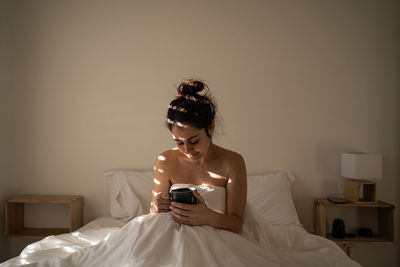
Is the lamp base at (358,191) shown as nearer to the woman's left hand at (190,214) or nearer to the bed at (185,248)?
the bed at (185,248)

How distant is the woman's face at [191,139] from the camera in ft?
5.36

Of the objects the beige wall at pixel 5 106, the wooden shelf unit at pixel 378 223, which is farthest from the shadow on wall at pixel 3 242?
the wooden shelf unit at pixel 378 223

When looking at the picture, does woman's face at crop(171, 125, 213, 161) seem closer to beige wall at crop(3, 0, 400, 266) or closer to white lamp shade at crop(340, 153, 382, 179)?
beige wall at crop(3, 0, 400, 266)

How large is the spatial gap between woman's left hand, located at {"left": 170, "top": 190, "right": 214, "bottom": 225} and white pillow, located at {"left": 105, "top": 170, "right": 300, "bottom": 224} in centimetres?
145

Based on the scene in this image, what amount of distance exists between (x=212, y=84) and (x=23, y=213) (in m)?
2.27

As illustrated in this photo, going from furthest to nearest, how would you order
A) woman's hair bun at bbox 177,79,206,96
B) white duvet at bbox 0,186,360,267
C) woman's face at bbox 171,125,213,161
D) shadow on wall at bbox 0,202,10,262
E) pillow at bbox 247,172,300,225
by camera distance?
1. shadow on wall at bbox 0,202,10,262
2. pillow at bbox 247,172,300,225
3. woman's hair bun at bbox 177,79,206,96
4. woman's face at bbox 171,125,213,161
5. white duvet at bbox 0,186,360,267

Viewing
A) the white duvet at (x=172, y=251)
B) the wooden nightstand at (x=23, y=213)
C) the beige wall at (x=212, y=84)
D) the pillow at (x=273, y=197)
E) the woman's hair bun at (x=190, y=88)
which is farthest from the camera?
the beige wall at (x=212, y=84)

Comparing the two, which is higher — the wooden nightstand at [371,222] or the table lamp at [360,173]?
the table lamp at [360,173]

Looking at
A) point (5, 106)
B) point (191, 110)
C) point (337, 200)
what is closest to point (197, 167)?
point (191, 110)

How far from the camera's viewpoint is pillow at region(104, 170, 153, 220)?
2.85 m

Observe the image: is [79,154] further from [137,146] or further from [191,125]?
[191,125]

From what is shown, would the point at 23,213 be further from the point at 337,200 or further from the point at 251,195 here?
the point at 337,200

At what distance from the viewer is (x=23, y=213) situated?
3150 mm

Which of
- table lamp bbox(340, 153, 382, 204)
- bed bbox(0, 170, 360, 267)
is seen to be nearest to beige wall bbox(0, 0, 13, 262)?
bed bbox(0, 170, 360, 267)
